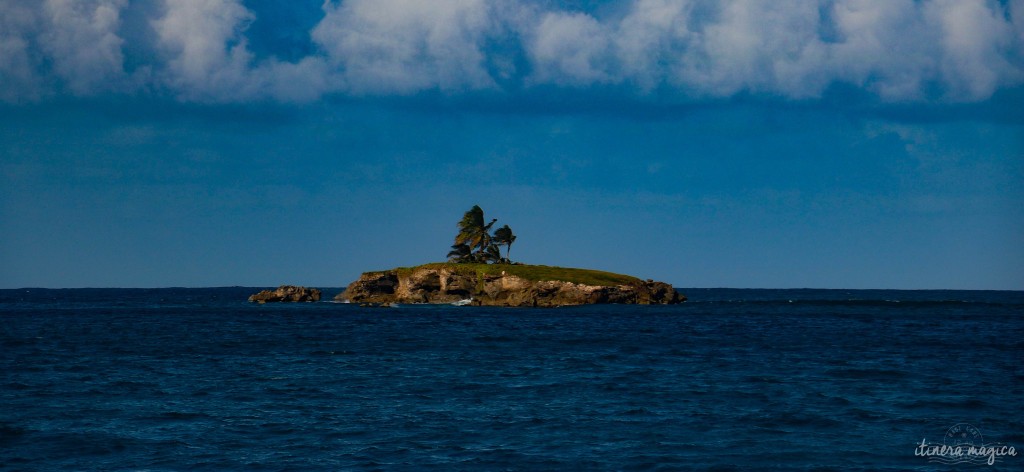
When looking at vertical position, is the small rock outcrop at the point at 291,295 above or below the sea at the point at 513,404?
above

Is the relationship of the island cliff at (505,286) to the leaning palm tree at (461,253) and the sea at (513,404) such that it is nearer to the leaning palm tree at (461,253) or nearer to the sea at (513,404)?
the leaning palm tree at (461,253)

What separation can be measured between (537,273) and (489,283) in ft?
26.1

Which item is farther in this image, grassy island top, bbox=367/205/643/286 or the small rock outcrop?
the small rock outcrop

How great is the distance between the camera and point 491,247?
139 metres

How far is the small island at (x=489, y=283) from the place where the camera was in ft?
396

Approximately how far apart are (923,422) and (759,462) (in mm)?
8928

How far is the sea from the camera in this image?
23.0 metres

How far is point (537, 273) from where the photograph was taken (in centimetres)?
12506

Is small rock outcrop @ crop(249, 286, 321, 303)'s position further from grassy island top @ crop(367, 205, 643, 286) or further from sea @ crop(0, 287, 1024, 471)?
sea @ crop(0, 287, 1024, 471)

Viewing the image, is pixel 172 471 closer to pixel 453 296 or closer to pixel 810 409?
pixel 810 409

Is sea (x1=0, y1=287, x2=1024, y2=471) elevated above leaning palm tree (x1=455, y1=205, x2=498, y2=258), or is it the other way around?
leaning palm tree (x1=455, y1=205, x2=498, y2=258)

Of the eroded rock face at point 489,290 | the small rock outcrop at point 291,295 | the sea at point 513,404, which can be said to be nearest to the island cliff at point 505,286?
the eroded rock face at point 489,290

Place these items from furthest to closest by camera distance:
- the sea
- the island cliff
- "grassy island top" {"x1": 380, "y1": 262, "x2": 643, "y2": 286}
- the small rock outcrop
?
the small rock outcrop → "grassy island top" {"x1": 380, "y1": 262, "x2": 643, "y2": 286} → the island cliff → the sea

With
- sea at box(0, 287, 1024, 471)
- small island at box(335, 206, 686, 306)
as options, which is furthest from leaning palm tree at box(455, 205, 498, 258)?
sea at box(0, 287, 1024, 471)
